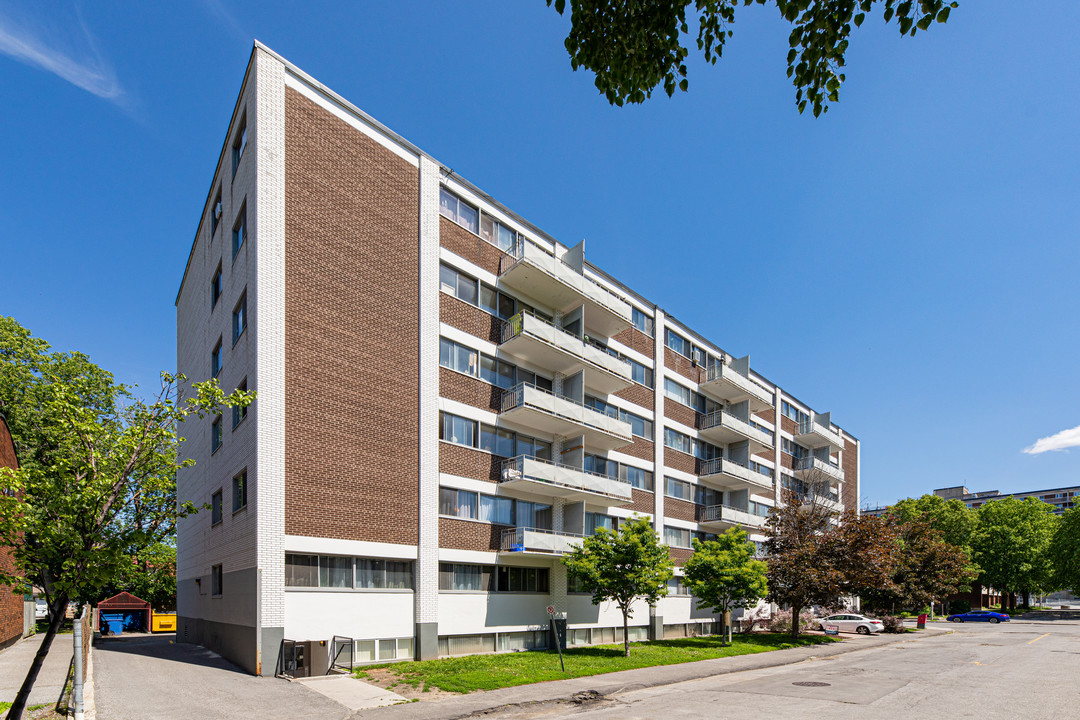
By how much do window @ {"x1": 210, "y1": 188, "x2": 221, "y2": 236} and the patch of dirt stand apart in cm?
1908

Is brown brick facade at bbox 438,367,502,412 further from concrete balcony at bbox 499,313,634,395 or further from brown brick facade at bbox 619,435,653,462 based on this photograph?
brown brick facade at bbox 619,435,653,462

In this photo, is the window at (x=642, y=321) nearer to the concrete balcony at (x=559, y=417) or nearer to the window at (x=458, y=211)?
the concrete balcony at (x=559, y=417)

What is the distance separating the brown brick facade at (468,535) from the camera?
2425 cm

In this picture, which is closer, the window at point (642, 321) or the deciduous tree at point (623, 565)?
the deciduous tree at point (623, 565)

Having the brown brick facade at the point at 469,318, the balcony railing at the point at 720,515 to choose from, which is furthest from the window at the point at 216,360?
the balcony railing at the point at 720,515

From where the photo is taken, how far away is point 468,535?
25.1m

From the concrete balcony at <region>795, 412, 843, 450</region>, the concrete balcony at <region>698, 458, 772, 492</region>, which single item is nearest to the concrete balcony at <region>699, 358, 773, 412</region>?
the concrete balcony at <region>698, 458, 772, 492</region>

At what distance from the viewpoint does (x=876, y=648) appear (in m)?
34.9

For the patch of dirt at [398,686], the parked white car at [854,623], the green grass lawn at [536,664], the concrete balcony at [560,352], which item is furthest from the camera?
the parked white car at [854,623]

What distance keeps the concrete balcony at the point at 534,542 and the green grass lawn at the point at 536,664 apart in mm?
3685

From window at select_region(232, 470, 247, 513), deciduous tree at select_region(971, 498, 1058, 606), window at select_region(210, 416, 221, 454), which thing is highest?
window at select_region(210, 416, 221, 454)

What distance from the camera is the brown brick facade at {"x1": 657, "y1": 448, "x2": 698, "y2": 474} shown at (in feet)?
125

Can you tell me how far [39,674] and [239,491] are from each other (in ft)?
22.1

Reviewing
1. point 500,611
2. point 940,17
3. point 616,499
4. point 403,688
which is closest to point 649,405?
point 616,499
